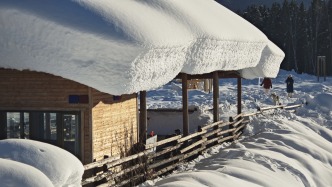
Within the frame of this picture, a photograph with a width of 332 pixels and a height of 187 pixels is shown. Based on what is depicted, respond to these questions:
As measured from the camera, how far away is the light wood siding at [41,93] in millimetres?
14438

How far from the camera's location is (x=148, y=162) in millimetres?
14883

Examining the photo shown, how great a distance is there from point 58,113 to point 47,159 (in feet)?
19.0

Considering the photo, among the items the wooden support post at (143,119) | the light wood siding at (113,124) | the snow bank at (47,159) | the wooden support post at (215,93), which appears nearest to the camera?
the snow bank at (47,159)

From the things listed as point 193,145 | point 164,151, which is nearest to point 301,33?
point 193,145

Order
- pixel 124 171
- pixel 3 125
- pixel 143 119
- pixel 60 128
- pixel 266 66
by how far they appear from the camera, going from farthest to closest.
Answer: pixel 266 66, pixel 143 119, pixel 3 125, pixel 60 128, pixel 124 171

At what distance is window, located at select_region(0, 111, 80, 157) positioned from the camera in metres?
14.7

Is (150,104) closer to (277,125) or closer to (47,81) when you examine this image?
(277,125)

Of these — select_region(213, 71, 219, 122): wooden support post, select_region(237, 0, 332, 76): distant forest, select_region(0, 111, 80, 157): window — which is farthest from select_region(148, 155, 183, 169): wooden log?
select_region(237, 0, 332, 76): distant forest

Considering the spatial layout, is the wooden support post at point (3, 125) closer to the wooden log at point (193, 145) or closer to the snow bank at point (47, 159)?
the wooden log at point (193, 145)

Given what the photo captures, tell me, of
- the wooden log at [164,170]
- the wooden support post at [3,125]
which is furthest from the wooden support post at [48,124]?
the wooden log at [164,170]

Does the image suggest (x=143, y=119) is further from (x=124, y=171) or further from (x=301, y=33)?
(x=301, y=33)

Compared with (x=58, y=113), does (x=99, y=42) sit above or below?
above

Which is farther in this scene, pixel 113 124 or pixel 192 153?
pixel 192 153

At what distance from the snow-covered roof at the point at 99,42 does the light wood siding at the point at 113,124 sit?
2.04 m
